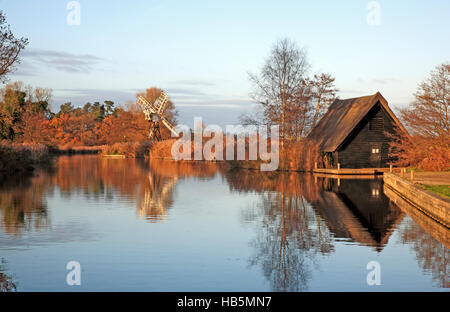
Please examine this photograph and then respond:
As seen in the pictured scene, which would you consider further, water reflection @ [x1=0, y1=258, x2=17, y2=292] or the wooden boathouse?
the wooden boathouse

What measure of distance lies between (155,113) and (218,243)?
237ft

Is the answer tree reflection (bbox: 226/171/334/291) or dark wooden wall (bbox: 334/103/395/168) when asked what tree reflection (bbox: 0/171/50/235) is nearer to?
tree reflection (bbox: 226/171/334/291)

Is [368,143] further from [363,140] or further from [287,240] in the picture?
[287,240]

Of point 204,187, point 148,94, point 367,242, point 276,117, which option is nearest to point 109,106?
point 148,94

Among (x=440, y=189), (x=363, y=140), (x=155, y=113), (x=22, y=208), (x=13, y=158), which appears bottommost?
(x=22, y=208)

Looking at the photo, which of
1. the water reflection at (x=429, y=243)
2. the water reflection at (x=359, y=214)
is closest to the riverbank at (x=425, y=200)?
the water reflection at (x=429, y=243)

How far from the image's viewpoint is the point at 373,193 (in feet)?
84.8

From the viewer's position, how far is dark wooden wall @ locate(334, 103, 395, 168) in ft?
145

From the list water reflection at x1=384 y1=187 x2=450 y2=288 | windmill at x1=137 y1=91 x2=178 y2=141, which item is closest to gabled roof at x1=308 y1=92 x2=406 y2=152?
water reflection at x1=384 y1=187 x2=450 y2=288

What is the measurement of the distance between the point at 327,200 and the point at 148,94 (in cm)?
6870

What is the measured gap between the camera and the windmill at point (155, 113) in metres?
82.5

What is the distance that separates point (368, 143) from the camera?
44.6 m

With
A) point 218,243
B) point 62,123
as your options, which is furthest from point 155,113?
point 218,243
